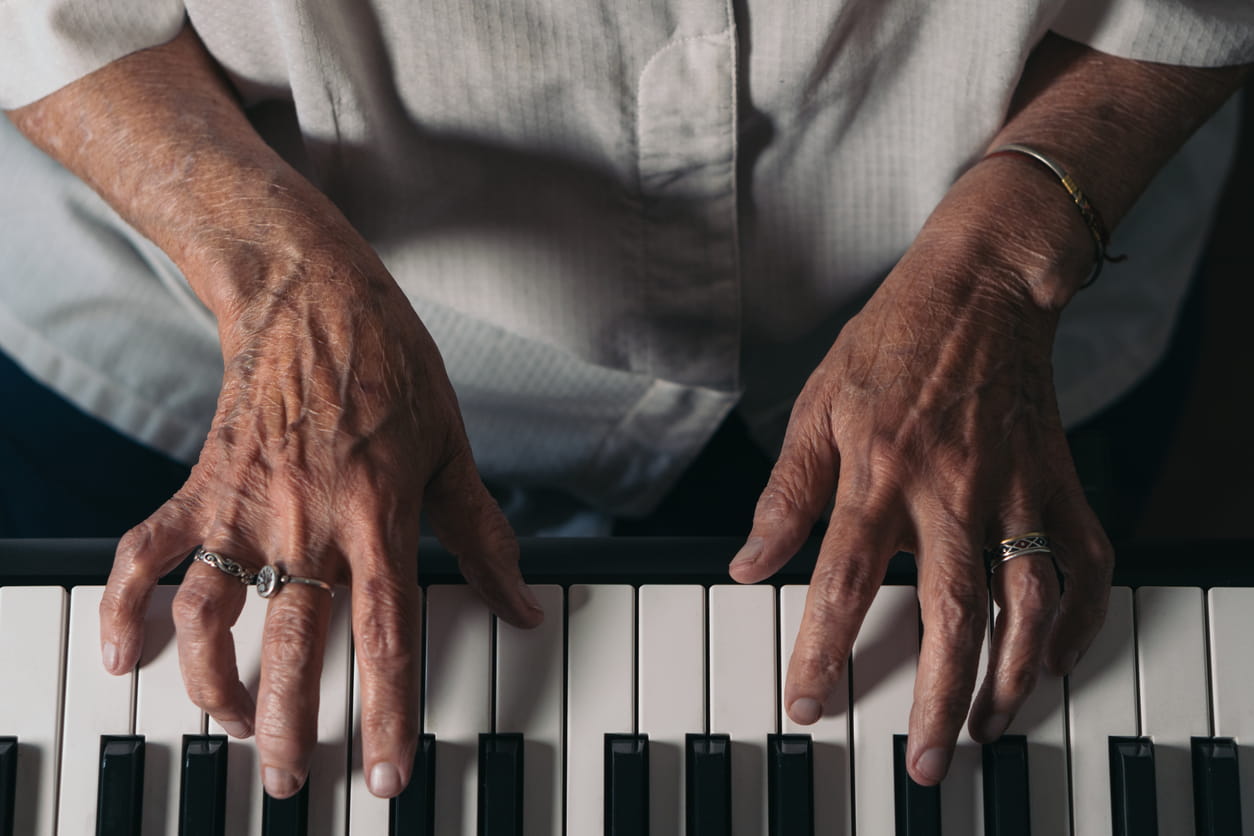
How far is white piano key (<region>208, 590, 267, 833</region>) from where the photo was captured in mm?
554

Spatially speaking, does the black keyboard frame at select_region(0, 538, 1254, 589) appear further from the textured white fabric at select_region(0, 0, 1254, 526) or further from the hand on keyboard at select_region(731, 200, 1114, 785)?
the textured white fabric at select_region(0, 0, 1254, 526)

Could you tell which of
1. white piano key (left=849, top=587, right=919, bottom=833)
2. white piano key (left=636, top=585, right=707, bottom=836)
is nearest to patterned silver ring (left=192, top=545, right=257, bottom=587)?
white piano key (left=636, top=585, right=707, bottom=836)

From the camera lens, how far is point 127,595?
21.5 inches

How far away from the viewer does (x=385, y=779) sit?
0.52 metres

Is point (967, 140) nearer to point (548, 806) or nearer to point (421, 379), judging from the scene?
point (421, 379)

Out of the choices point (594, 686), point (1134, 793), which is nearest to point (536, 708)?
point (594, 686)

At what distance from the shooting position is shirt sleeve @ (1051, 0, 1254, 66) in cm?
72

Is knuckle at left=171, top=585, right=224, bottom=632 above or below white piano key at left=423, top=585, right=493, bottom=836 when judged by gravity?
above

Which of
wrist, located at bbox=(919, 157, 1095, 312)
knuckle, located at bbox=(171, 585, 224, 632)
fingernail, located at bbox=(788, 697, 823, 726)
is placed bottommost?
fingernail, located at bbox=(788, 697, 823, 726)

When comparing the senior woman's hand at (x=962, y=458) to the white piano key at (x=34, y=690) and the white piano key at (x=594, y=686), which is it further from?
the white piano key at (x=34, y=690)

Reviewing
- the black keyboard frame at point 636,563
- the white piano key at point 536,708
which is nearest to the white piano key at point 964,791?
the black keyboard frame at point 636,563

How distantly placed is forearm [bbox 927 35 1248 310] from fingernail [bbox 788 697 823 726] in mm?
323

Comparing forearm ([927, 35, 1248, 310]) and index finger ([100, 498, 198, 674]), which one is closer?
index finger ([100, 498, 198, 674])

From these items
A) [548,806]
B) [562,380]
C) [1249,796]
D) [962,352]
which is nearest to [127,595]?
[548,806]
